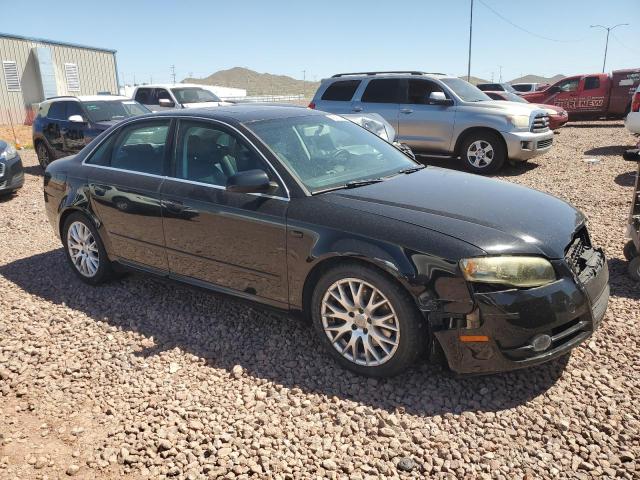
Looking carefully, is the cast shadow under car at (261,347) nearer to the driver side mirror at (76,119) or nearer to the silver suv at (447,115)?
the driver side mirror at (76,119)

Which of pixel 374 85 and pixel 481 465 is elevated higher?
pixel 374 85

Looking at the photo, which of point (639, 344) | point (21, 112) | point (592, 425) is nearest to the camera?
point (592, 425)

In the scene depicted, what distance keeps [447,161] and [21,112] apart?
2409 cm

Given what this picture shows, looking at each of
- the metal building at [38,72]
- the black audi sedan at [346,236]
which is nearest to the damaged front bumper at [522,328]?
the black audi sedan at [346,236]

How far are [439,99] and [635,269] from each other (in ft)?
20.9

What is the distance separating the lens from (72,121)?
11.0m

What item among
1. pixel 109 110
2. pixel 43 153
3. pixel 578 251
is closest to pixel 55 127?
pixel 43 153

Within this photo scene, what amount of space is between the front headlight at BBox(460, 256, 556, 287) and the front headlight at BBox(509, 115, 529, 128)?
760 centimetres

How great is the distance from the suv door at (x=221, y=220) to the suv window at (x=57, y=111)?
342 inches

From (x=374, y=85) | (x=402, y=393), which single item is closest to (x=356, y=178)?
(x=402, y=393)

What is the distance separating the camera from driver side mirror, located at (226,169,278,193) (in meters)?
3.38

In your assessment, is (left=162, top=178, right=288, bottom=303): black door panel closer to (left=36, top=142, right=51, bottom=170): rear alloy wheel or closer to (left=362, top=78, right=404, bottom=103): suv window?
(left=362, top=78, right=404, bottom=103): suv window

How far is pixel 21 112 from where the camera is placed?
26828 millimetres

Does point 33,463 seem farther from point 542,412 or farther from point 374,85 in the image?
point 374,85
